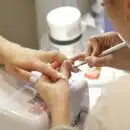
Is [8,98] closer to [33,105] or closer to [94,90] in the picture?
[33,105]

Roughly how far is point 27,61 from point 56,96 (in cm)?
11

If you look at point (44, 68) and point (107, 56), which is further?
point (107, 56)

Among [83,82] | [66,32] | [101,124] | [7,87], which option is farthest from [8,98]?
[66,32]

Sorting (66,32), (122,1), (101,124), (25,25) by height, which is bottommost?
(25,25)

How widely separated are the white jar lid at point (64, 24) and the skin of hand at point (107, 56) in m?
0.21

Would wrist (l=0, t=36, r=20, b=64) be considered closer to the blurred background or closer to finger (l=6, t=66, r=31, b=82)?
finger (l=6, t=66, r=31, b=82)

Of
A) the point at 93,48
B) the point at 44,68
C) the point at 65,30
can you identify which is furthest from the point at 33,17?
the point at 44,68

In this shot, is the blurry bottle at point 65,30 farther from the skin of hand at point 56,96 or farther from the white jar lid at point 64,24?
the skin of hand at point 56,96

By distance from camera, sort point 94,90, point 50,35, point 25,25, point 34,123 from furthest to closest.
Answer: point 25,25 < point 50,35 < point 94,90 < point 34,123

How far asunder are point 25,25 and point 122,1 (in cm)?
86

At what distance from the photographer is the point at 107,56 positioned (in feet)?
2.75

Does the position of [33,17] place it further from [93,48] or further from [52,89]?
[52,89]

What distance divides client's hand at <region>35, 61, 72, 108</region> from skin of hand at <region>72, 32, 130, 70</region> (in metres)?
0.11

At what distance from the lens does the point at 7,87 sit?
78 centimetres
